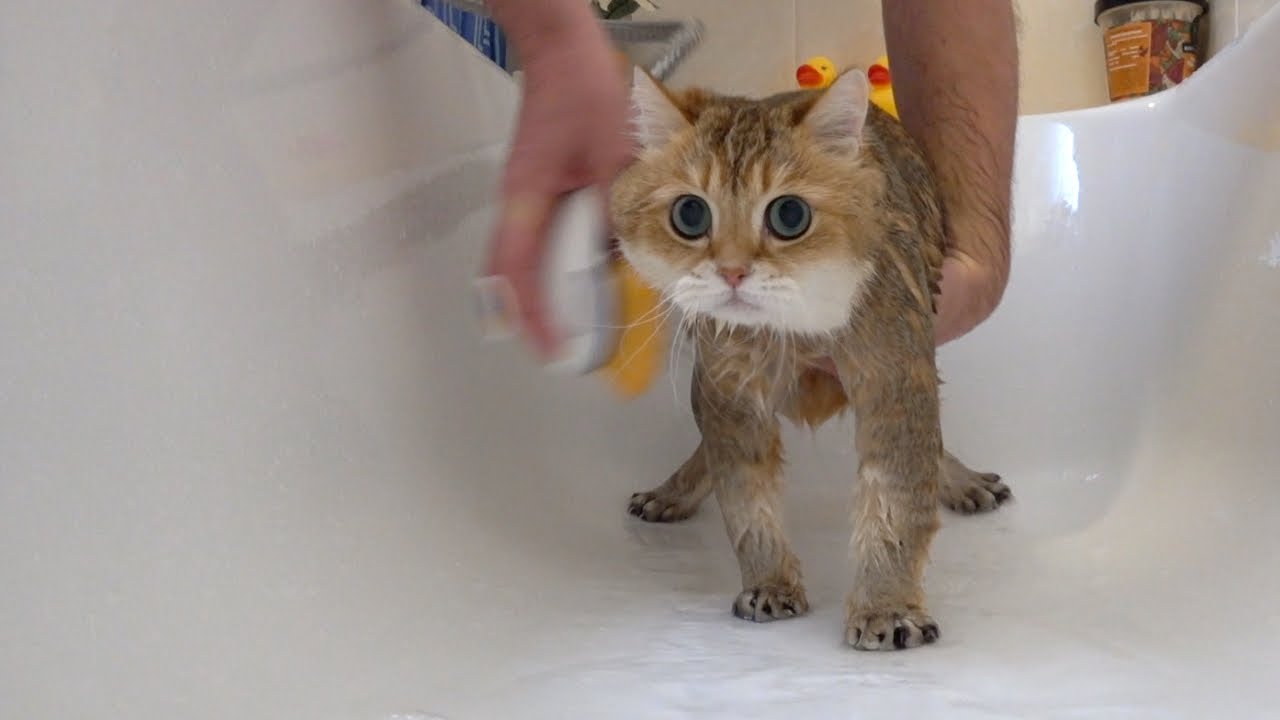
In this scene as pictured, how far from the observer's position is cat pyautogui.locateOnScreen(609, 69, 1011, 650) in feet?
3.07

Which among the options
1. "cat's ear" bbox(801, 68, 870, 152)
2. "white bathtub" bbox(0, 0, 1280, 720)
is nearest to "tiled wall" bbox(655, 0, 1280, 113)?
"white bathtub" bbox(0, 0, 1280, 720)

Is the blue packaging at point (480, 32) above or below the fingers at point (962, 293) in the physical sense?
above

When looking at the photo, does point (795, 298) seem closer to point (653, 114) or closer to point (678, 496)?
point (653, 114)

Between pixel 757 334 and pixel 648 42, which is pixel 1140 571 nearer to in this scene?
pixel 757 334

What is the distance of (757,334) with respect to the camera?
1044 millimetres

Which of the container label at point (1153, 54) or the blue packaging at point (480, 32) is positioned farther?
the container label at point (1153, 54)

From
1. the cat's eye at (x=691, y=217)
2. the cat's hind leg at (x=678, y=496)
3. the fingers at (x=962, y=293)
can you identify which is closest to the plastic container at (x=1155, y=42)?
the fingers at (x=962, y=293)

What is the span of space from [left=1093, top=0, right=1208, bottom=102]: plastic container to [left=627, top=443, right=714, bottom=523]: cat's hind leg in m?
1.25

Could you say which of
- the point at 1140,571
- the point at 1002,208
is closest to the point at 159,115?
the point at 1002,208

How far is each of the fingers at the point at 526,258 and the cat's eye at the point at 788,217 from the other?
0.18 m

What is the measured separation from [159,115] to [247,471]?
28 centimetres

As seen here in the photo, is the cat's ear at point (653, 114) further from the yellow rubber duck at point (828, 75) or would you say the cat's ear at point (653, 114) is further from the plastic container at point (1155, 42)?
the plastic container at point (1155, 42)

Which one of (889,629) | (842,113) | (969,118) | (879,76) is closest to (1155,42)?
(879,76)

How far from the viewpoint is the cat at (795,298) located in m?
0.94
